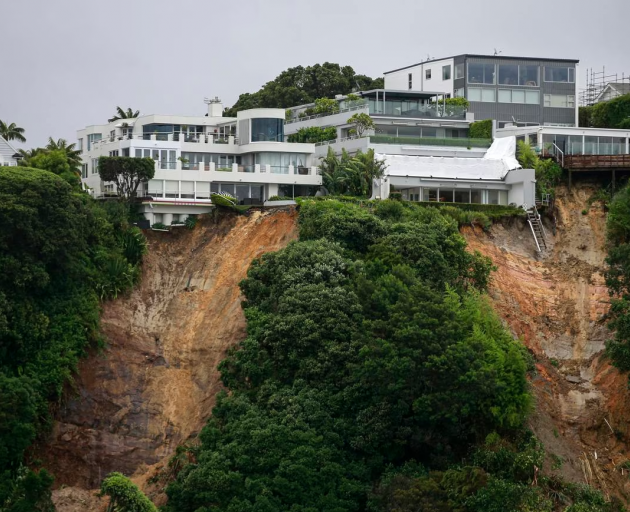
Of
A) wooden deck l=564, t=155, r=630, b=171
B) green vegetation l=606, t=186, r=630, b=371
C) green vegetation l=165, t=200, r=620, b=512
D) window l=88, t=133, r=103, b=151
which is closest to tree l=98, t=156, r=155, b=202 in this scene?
window l=88, t=133, r=103, b=151

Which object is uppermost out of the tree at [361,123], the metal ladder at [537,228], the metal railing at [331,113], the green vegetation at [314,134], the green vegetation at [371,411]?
the metal railing at [331,113]

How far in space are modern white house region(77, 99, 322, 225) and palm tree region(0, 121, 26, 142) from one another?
9302 millimetres

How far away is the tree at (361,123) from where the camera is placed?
8469cm

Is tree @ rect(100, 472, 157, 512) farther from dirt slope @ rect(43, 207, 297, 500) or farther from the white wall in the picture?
the white wall

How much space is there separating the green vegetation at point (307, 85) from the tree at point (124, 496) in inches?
1876

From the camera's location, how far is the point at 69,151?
84.7 metres

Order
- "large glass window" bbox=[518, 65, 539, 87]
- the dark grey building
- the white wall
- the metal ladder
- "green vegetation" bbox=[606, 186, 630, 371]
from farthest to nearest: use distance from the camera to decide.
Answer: the white wall → "large glass window" bbox=[518, 65, 539, 87] → the dark grey building → the metal ladder → "green vegetation" bbox=[606, 186, 630, 371]

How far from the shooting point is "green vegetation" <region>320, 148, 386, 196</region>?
3095 inches

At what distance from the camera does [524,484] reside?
183ft

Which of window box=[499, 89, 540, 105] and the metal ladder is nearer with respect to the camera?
the metal ladder

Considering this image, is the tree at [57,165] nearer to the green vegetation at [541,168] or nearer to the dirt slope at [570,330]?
the dirt slope at [570,330]

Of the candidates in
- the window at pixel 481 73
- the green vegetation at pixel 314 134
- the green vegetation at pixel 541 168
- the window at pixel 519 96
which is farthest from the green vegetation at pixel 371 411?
the window at pixel 481 73

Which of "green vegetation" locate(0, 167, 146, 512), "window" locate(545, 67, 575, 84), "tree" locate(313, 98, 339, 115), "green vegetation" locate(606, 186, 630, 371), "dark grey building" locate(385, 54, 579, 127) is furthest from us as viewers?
"window" locate(545, 67, 575, 84)

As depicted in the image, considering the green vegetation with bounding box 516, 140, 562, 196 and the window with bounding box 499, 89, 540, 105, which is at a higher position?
the window with bounding box 499, 89, 540, 105
